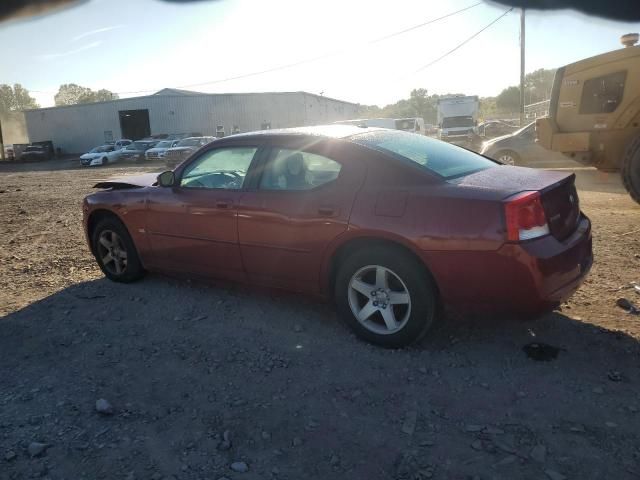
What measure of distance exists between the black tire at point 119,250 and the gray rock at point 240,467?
10.1 feet

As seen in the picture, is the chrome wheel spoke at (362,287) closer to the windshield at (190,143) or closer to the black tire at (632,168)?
the black tire at (632,168)

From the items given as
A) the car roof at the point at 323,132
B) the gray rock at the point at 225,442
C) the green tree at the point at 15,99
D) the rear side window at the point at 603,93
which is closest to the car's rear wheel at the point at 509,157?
the rear side window at the point at 603,93

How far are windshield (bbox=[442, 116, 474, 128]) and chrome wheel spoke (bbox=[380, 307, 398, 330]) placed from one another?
2733 centimetres

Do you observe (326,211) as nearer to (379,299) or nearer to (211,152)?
(379,299)

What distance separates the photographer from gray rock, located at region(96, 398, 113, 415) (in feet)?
9.55

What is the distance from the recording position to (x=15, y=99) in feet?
304

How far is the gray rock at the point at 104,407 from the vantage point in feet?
9.55

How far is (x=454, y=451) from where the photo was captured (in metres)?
2.47

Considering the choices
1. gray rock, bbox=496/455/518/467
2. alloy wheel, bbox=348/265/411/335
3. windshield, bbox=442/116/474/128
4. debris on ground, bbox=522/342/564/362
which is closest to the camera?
gray rock, bbox=496/455/518/467

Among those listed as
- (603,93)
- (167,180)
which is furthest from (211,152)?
(603,93)

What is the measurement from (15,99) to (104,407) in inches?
4232

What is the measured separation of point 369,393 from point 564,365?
4.09 ft

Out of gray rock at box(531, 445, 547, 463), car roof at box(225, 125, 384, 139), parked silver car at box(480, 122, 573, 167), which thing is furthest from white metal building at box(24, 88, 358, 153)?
gray rock at box(531, 445, 547, 463)

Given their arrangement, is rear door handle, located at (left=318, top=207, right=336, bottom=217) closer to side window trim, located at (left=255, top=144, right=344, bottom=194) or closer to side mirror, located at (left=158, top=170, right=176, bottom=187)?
side window trim, located at (left=255, top=144, right=344, bottom=194)
